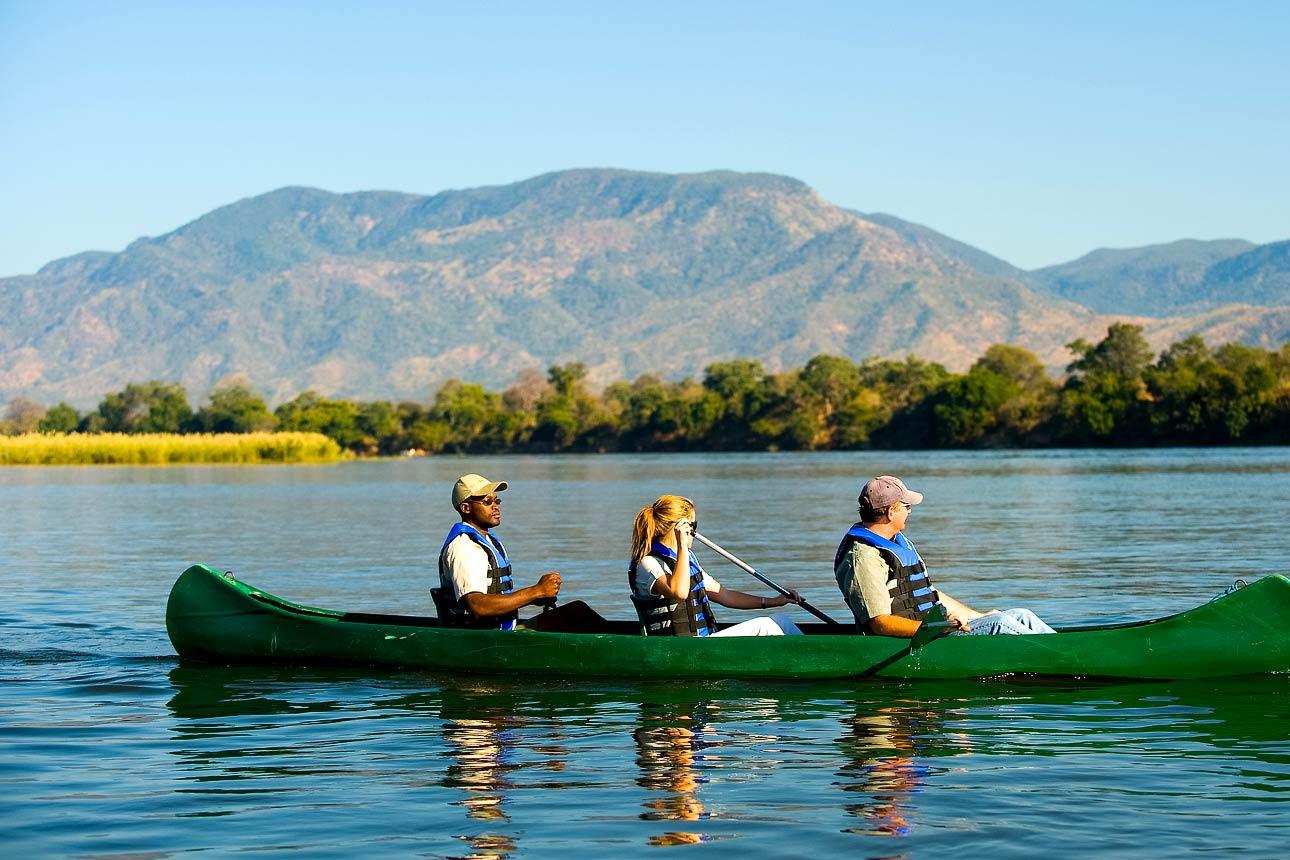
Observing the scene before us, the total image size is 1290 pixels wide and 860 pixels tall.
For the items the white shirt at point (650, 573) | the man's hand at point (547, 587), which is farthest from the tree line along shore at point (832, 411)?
the white shirt at point (650, 573)

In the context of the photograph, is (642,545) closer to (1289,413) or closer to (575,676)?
(575,676)

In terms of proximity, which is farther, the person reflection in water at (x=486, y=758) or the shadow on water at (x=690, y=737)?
the shadow on water at (x=690, y=737)

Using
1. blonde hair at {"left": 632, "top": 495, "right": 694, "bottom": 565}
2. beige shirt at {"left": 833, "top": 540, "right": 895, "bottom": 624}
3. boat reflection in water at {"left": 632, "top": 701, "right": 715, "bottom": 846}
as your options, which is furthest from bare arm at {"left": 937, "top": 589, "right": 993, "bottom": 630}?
blonde hair at {"left": 632, "top": 495, "right": 694, "bottom": 565}

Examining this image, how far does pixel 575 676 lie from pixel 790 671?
1.71 metres

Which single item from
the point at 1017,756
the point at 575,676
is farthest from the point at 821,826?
the point at 575,676

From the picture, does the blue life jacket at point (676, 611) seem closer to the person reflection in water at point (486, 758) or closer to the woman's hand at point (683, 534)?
the woman's hand at point (683, 534)

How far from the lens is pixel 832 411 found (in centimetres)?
11344

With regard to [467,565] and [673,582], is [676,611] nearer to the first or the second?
[673,582]

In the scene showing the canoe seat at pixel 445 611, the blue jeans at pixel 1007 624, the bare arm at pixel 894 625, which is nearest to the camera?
the bare arm at pixel 894 625

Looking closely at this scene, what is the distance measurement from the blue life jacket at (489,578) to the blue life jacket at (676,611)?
1.08 m

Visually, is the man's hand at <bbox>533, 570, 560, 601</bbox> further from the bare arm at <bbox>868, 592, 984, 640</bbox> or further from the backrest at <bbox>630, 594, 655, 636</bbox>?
the bare arm at <bbox>868, 592, 984, 640</bbox>

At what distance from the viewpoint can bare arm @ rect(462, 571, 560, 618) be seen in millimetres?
11852

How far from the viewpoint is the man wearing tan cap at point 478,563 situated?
12141 mm

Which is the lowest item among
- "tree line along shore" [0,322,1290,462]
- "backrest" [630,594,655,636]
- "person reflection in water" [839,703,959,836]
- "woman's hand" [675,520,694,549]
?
"person reflection in water" [839,703,959,836]
